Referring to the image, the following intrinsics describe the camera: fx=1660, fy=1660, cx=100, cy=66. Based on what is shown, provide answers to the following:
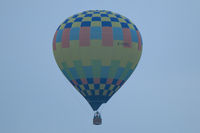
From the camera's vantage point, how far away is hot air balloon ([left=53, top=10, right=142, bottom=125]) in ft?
378

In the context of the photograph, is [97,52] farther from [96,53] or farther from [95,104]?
[95,104]

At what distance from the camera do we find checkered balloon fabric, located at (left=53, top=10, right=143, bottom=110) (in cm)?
11512

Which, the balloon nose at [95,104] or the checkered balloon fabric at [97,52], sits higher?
the checkered balloon fabric at [97,52]

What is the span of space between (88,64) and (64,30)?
10.3 feet

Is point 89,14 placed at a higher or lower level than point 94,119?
higher

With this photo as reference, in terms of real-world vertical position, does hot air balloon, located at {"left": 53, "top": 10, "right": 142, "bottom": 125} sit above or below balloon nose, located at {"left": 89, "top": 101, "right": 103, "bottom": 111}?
above

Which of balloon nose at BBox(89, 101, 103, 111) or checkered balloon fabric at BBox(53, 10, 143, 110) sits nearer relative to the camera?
checkered balloon fabric at BBox(53, 10, 143, 110)

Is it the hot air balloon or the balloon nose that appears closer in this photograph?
the hot air balloon

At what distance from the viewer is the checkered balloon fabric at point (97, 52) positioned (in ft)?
378

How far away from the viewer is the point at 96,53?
11506 centimetres

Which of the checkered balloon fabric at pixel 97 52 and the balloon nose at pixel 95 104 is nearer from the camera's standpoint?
the checkered balloon fabric at pixel 97 52

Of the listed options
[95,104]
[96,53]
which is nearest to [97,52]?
[96,53]

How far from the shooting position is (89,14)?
382 ft

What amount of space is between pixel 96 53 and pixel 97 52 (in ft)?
0.32
